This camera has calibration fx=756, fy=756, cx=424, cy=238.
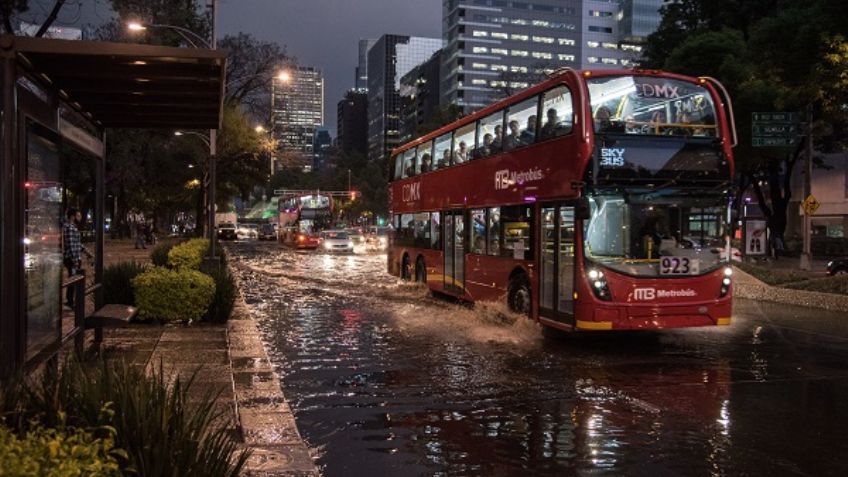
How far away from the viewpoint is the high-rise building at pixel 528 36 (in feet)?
462

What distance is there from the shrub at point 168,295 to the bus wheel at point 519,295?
18.1 ft

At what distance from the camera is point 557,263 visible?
12172 millimetres

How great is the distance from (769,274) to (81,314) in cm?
1903

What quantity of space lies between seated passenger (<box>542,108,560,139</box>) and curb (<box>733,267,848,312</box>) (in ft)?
32.1

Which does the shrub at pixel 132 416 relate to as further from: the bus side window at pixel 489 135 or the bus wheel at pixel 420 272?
the bus wheel at pixel 420 272

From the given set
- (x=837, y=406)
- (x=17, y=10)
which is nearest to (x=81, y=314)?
(x=837, y=406)

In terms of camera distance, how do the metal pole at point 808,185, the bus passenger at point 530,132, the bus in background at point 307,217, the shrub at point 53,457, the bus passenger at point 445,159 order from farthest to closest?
the bus in background at point 307,217, the metal pole at point 808,185, the bus passenger at point 445,159, the bus passenger at point 530,132, the shrub at point 53,457

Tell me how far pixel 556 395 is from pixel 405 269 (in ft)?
44.7

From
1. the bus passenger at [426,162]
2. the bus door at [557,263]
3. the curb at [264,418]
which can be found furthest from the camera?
the bus passenger at [426,162]

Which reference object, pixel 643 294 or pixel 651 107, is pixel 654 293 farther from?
pixel 651 107

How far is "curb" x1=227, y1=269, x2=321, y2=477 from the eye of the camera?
5758 mm

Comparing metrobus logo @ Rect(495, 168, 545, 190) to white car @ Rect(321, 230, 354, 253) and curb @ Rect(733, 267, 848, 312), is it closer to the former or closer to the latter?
curb @ Rect(733, 267, 848, 312)

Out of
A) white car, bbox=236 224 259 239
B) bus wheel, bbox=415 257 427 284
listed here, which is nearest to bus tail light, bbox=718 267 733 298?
bus wheel, bbox=415 257 427 284

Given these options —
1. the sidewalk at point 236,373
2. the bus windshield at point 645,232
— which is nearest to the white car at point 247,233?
the sidewalk at point 236,373
